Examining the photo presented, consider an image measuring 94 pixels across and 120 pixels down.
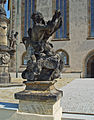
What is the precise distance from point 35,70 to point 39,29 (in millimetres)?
839

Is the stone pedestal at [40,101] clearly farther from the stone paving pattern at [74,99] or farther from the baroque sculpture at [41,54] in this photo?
the stone paving pattern at [74,99]

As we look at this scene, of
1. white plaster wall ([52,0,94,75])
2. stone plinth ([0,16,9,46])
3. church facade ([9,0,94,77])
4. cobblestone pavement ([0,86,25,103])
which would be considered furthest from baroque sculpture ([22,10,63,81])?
white plaster wall ([52,0,94,75])

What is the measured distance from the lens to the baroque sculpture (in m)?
3.29

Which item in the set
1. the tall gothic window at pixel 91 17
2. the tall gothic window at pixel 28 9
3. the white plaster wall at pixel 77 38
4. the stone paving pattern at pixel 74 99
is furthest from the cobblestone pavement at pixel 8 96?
the tall gothic window at pixel 28 9

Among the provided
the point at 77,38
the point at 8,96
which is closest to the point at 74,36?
the point at 77,38

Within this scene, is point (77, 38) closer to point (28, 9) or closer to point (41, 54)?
point (28, 9)

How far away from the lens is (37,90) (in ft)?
10.8

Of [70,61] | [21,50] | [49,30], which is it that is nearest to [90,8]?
[70,61]

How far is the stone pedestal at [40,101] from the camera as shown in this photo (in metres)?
3.14

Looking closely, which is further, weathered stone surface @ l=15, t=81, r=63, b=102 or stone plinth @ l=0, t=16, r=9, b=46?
stone plinth @ l=0, t=16, r=9, b=46

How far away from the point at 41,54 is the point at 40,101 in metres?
0.93

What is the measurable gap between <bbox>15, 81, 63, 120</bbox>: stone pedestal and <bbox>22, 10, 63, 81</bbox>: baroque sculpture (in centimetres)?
16

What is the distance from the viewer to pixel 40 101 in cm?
319

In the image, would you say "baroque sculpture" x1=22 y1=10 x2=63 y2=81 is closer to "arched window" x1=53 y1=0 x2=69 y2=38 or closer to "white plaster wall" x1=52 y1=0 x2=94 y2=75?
"white plaster wall" x1=52 y1=0 x2=94 y2=75
